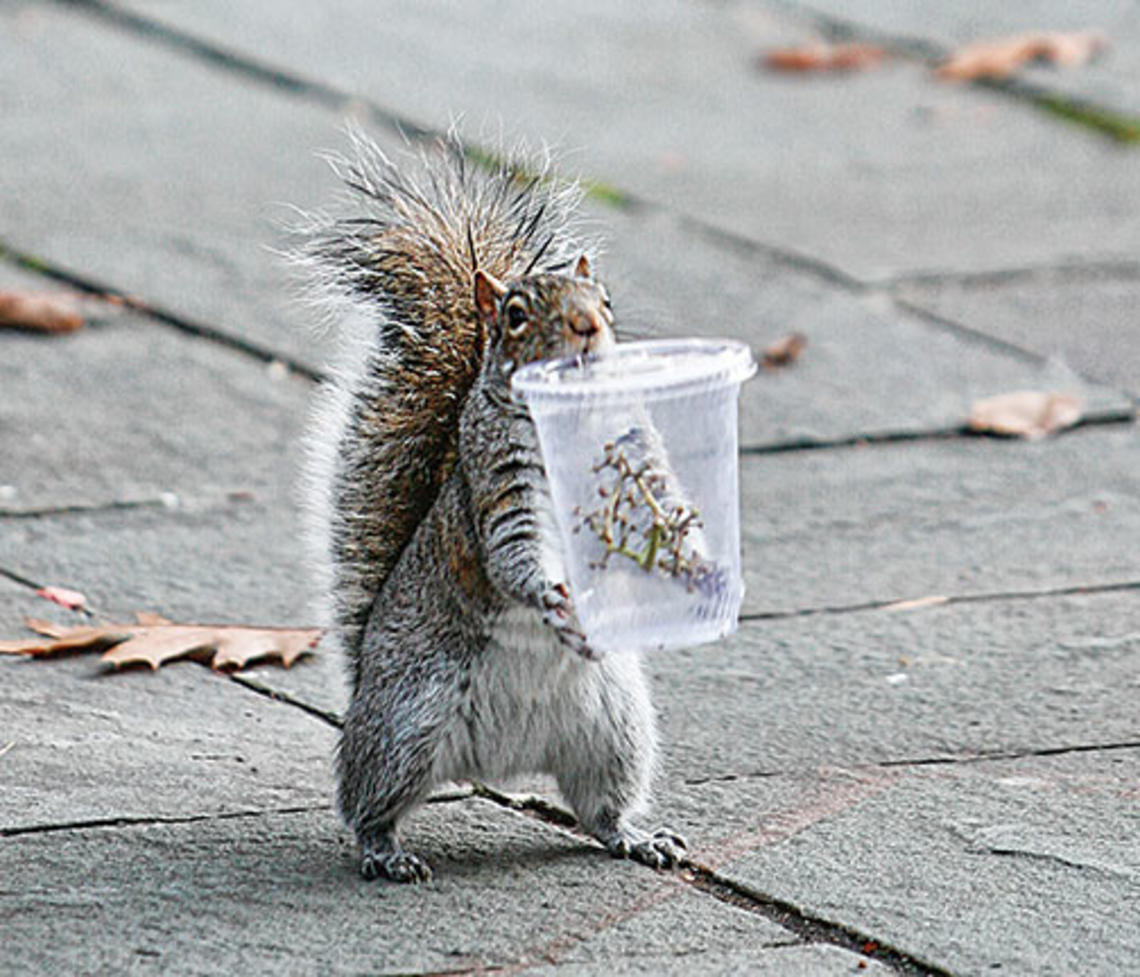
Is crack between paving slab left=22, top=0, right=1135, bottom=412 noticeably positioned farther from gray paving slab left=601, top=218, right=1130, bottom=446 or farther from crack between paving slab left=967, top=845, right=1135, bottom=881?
crack between paving slab left=967, top=845, right=1135, bottom=881

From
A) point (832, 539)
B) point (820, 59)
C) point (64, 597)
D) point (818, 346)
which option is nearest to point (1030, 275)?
point (818, 346)

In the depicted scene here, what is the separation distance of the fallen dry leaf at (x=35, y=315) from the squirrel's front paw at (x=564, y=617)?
321 cm

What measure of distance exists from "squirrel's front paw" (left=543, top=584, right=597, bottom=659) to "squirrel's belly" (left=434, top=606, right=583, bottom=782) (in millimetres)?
141

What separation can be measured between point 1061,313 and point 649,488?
149 inches

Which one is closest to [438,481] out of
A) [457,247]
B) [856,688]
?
[457,247]

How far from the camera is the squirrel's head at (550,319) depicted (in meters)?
3.27

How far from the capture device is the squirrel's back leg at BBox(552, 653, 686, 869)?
11.7 ft

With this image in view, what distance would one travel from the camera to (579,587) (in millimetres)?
3312

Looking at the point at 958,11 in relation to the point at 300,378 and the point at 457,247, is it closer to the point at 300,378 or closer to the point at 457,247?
the point at 300,378

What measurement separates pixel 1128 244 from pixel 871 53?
2.22 meters

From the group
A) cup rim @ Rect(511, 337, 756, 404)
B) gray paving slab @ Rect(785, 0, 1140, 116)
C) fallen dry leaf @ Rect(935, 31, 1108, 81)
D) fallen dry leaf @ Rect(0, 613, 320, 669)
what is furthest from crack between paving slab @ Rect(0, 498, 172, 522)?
gray paving slab @ Rect(785, 0, 1140, 116)

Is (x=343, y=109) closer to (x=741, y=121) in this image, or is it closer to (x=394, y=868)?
(x=741, y=121)

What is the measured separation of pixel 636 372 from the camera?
3.24 metres

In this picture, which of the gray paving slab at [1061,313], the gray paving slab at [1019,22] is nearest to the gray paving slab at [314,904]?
the gray paving slab at [1061,313]
